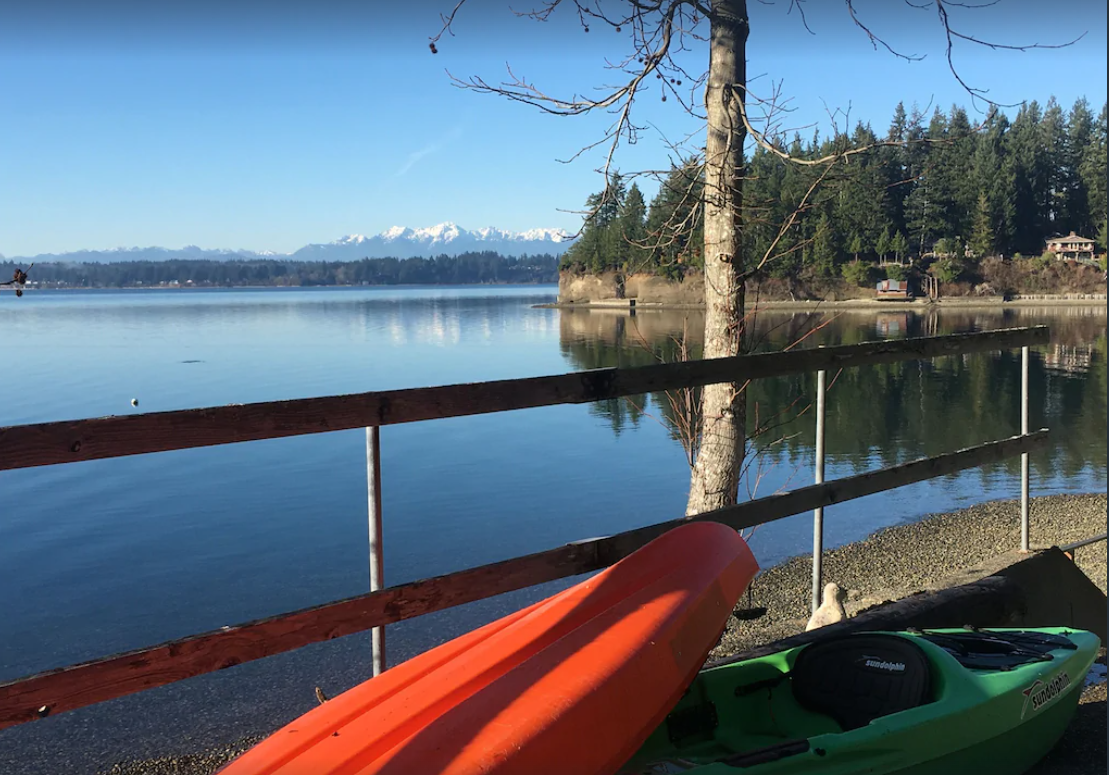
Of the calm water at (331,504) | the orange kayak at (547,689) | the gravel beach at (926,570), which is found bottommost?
the calm water at (331,504)

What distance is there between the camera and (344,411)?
2967mm

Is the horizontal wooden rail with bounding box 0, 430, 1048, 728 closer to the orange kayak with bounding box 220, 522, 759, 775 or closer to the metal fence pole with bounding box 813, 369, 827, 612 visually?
the orange kayak with bounding box 220, 522, 759, 775

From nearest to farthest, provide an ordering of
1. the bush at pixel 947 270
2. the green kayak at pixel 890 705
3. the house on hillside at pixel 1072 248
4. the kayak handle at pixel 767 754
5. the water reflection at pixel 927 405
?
the kayak handle at pixel 767 754 < the green kayak at pixel 890 705 < the water reflection at pixel 927 405 < the bush at pixel 947 270 < the house on hillside at pixel 1072 248

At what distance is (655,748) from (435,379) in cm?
3440

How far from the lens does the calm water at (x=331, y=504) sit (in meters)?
8.12

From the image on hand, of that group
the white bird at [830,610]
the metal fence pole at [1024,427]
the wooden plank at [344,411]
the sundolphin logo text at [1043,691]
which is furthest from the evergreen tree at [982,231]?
the sundolphin logo text at [1043,691]

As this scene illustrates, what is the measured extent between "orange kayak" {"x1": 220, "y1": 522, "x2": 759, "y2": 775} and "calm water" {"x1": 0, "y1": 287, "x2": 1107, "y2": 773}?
12.7 ft

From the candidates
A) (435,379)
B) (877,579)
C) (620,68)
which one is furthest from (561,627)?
(435,379)

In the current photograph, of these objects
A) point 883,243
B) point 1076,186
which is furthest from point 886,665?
point 1076,186

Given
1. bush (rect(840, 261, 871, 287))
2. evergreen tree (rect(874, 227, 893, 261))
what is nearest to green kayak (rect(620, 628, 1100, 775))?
bush (rect(840, 261, 871, 287))

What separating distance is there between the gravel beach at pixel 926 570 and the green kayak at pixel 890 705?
518 mm

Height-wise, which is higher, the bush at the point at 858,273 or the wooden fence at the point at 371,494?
the bush at the point at 858,273

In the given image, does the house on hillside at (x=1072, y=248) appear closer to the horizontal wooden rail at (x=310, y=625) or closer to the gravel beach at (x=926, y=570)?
the gravel beach at (x=926, y=570)

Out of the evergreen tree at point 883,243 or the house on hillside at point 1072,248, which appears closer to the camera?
the house on hillside at point 1072,248
